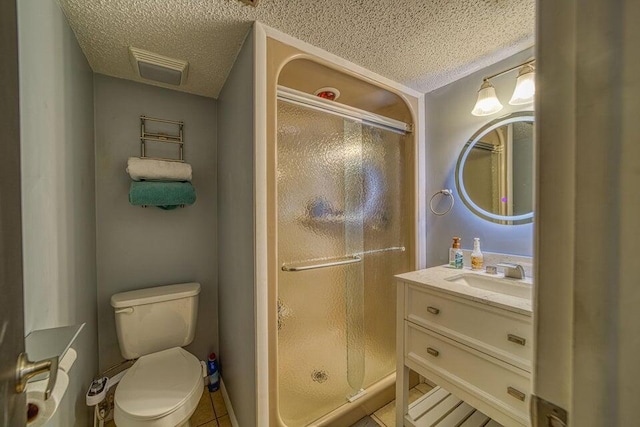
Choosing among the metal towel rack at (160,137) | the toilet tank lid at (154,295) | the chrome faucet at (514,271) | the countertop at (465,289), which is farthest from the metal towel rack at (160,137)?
the chrome faucet at (514,271)

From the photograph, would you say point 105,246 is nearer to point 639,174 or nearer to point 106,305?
point 106,305

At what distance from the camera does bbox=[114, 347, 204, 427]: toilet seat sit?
1039mm

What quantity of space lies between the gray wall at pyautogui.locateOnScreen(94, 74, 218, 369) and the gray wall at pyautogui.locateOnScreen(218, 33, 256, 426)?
0.13m

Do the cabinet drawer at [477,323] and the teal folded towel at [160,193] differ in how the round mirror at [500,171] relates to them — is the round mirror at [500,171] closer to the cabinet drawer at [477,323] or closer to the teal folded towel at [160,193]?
the cabinet drawer at [477,323]

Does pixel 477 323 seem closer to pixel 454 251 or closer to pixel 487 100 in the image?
pixel 454 251

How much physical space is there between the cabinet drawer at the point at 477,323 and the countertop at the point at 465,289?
26 mm

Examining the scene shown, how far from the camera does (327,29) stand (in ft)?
3.78

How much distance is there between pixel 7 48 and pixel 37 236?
0.66 m

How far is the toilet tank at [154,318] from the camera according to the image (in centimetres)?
138

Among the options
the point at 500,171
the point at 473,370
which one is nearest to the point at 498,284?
the point at 473,370

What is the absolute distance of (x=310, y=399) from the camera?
1.40 metres

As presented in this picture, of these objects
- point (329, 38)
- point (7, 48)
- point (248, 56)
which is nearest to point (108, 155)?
point (248, 56)

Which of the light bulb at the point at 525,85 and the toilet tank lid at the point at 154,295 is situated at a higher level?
the light bulb at the point at 525,85

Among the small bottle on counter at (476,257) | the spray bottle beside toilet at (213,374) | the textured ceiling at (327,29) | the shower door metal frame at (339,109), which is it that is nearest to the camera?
the textured ceiling at (327,29)
